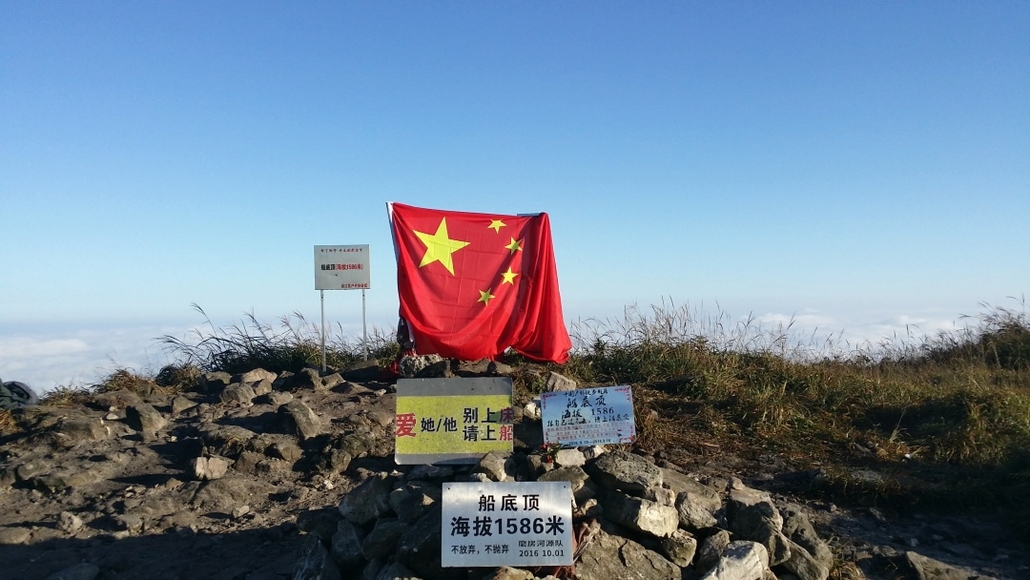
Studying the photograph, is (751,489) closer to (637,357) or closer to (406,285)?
(637,357)

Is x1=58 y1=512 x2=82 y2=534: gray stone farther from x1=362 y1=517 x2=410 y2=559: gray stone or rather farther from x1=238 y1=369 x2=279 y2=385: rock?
x1=238 y1=369 x2=279 y2=385: rock

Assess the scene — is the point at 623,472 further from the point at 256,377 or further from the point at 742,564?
the point at 256,377

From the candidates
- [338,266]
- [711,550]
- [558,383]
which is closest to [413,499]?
[711,550]

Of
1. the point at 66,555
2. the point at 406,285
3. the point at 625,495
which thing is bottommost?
the point at 66,555

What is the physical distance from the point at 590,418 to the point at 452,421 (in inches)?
33.2

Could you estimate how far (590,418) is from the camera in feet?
15.5

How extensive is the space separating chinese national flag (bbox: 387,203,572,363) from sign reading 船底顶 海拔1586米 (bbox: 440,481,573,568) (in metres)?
4.38

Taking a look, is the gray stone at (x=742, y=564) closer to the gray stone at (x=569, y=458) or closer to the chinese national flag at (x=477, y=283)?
the gray stone at (x=569, y=458)

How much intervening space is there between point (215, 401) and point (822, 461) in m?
5.40

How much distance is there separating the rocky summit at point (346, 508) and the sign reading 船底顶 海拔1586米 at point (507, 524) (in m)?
0.10

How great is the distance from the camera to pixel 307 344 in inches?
370

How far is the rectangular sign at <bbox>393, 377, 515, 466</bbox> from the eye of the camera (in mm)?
4684

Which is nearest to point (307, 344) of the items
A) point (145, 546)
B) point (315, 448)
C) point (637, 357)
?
point (315, 448)

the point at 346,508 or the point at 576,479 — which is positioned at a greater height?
the point at 576,479
